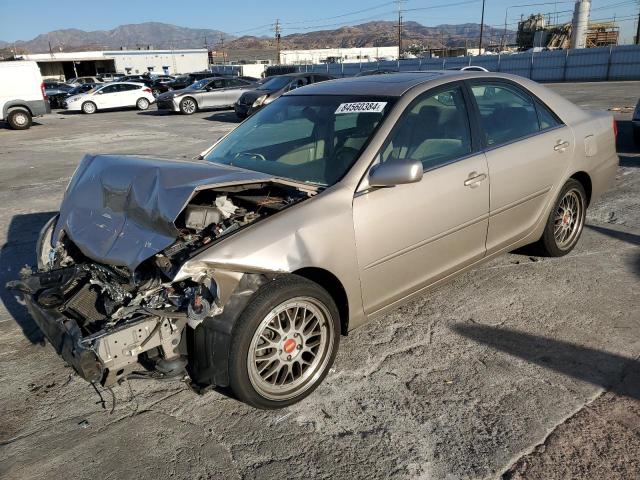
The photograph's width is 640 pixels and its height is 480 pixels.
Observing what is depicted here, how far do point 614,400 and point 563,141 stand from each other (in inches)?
91.8

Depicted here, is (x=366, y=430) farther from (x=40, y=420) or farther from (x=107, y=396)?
(x=40, y=420)

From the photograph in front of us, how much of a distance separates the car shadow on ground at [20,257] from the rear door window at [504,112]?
3.67m

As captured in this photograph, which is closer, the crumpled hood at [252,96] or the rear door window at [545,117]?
the rear door window at [545,117]

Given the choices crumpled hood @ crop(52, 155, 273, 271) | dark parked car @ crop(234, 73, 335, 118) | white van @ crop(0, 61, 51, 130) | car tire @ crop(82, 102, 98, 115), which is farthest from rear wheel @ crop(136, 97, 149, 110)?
crumpled hood @ crop(52, 155, 273, 271)

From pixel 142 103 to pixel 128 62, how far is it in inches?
1969

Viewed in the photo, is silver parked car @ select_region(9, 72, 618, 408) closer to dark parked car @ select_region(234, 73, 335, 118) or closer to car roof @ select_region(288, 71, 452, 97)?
car roof @ select_region(288, 71, 452, 97)

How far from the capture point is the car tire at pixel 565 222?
4480 mm

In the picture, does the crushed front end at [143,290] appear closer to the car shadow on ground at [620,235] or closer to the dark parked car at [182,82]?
the car shadow on ground at [620,235]

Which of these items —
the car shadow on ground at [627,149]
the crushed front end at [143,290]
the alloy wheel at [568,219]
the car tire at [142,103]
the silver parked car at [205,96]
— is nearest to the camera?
the crushed front end at [143,290]

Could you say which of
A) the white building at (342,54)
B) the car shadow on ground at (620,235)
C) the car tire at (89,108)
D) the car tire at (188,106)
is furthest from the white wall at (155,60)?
the car shadow on ground at (620,235)

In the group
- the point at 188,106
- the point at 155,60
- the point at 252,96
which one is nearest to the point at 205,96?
the point at 188,106

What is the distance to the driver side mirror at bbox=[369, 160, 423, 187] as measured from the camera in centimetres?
299

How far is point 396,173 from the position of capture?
3.00 m

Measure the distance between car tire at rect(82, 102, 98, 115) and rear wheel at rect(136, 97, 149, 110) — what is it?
204 centimetres
